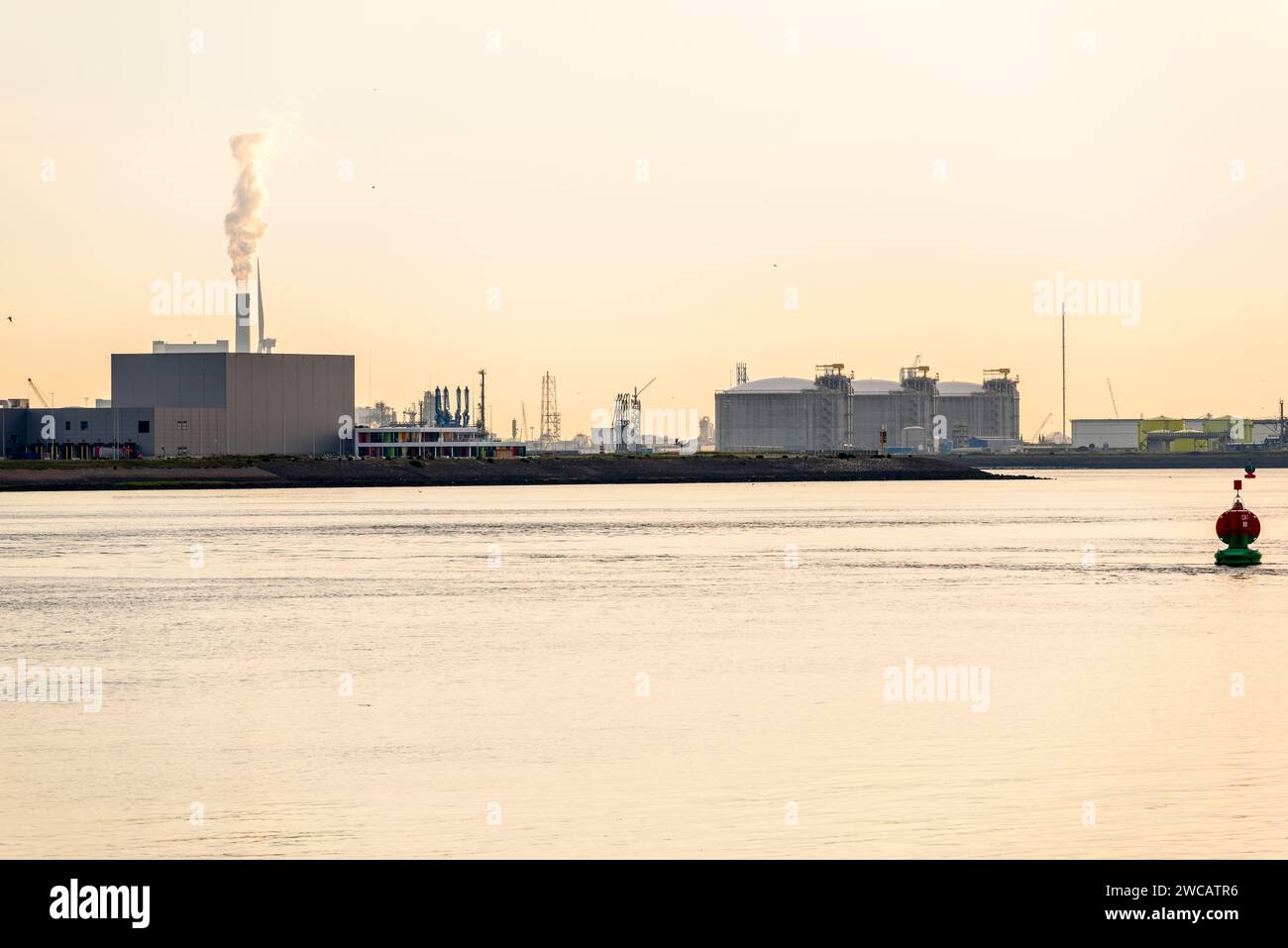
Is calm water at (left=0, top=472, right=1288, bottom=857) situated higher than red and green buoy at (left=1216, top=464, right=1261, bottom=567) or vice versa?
red and green buoy at (left=1216, top=464, right=1261, bottom=567)

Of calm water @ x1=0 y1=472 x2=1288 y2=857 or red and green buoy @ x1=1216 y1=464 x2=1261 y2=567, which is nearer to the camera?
calm water @ x1=0 y1=472 x2=1288 y2=857

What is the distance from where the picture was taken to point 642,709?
27828mm

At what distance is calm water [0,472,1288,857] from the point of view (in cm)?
1853

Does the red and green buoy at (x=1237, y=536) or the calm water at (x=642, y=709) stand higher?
the red and green buoy at (x=1237, y=536)

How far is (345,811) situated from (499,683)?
11.8m

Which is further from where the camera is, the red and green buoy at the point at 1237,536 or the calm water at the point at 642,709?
the red and green buoy at the point at 1237,536

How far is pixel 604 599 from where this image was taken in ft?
163

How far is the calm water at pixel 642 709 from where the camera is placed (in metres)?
18.5

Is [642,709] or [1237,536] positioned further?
[1237,536]

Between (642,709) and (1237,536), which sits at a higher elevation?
(1237,536)
